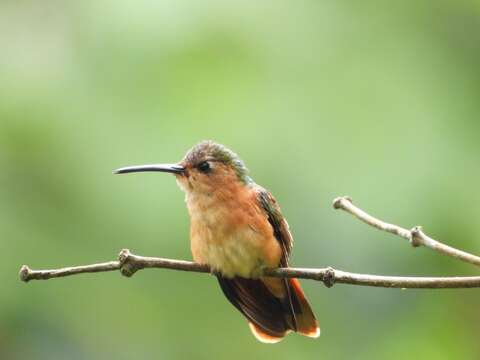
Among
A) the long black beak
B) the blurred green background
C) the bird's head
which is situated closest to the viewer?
the long black beak

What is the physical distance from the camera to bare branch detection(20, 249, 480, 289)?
289 cm

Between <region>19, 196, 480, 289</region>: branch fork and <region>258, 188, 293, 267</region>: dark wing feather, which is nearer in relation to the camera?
<region>19, 196, 480, 289</region>: branch fork

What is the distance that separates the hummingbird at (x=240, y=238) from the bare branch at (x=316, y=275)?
2.47 feet

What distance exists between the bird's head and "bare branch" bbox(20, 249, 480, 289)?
0.97m

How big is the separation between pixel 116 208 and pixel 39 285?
0.80 metres

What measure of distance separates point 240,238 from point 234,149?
1.10 meters

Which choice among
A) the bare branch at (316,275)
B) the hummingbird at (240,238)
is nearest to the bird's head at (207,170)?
the hummingbird at (240,238)

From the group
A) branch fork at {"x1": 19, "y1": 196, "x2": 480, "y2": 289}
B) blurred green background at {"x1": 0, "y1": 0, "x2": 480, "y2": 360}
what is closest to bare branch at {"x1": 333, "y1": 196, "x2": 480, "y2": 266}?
branch fork at {"x1": 19, "y1": 196, "x2": 480, "y2": 289}

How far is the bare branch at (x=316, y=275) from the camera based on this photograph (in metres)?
2.89

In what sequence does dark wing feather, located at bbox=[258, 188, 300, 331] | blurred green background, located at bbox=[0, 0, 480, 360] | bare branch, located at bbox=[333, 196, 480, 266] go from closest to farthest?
1. bare branch, located at bbox=[333, 196, 480, 266]
2. dark wing feather, located at bbox=[258, 188, 300, 331]
3. blurred green background, located at bbox=[0, 0, 480, 360]

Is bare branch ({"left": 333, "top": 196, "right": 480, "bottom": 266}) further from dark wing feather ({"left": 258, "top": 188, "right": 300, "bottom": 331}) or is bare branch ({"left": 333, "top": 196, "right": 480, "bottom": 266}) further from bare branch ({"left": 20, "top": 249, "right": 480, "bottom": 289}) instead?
dark wing feather ({"left": 258, "top": 188, "right": 300, "bottom": 331})

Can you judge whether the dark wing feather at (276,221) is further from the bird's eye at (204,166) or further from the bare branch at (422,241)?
the bare branch at (422,241)

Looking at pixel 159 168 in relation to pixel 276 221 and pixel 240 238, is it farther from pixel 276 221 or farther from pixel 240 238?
pixel 276 221

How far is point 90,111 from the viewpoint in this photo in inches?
218
